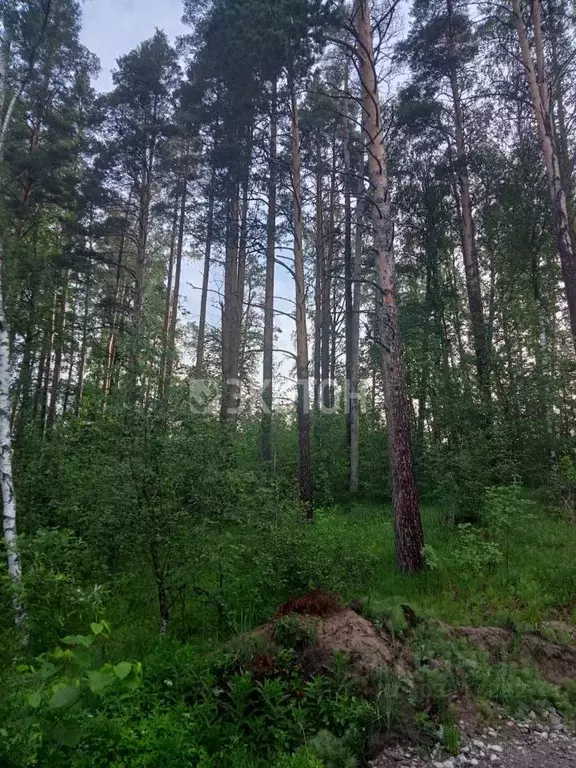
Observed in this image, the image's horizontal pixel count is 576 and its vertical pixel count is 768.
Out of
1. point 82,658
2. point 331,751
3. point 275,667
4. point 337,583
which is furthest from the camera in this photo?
point 337,583

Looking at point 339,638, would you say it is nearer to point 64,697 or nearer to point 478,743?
point 478,743

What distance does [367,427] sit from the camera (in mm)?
14266

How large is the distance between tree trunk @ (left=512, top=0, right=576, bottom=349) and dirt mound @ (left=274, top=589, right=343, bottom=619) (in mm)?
6980

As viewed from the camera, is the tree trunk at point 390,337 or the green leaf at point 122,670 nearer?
the green leaf at point 122,670

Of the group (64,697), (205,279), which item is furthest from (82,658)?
(205,279)

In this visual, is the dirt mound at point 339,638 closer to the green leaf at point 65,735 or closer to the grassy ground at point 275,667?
the grassy ground at point 275,667

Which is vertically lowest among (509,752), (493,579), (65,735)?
(509,752)

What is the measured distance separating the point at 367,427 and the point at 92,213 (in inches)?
450

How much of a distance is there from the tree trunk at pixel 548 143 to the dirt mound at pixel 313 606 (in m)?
6.98

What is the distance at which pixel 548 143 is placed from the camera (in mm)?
8453

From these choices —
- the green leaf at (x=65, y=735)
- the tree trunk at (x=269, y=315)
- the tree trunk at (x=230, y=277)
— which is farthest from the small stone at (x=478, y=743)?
the tree trunk at (x=230, y=277)

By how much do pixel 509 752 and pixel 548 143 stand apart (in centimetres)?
957

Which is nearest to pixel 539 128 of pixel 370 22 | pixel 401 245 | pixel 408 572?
pixel 370 22

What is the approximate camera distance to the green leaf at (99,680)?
1677 millimetres
